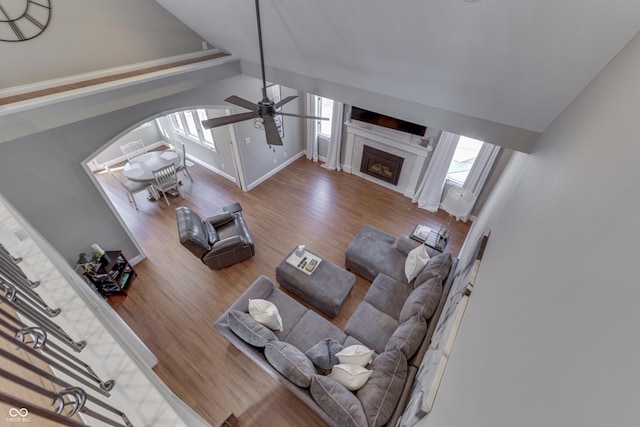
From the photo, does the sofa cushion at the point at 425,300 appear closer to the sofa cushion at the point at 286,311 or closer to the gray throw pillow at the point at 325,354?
the gray throw pillow at the point at 325,354

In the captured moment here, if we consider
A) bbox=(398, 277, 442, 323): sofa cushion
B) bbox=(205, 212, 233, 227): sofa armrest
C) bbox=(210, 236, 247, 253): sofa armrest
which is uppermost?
bbox=(398, 277, 442, 323): sofa cushion

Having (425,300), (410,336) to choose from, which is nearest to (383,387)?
(410,336)

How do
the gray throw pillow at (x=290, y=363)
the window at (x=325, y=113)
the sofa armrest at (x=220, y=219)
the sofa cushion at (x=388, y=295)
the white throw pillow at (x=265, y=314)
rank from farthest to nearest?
the window at (x=325, y=113)
the sofa armrest at (x=220, y=219)
the sofa cushion at (x=388, y=295)
the white throw pillow at (x=265, y=314)
the gray throw pillow at (x=290, y=363)

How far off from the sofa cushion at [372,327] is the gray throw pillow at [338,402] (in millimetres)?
781

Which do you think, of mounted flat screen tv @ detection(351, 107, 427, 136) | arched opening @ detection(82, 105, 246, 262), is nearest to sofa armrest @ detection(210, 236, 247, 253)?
arched opening @ detection(82, 105, 246, 262)

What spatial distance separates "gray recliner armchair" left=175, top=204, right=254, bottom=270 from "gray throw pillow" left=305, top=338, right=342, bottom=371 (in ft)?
7.05

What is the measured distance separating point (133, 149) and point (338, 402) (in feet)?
25.5

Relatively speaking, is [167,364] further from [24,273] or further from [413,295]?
[413,295]

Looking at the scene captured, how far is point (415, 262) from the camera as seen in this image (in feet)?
12.2

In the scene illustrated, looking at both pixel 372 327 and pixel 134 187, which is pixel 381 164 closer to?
pixel 372 327

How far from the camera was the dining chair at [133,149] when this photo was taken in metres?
6.79

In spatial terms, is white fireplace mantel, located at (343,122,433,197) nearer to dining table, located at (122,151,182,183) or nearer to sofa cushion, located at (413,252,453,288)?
sofa cushion, located at (413,252,453,288)

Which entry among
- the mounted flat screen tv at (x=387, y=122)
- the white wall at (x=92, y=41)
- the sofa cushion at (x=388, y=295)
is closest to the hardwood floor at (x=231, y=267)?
the sofa cushion at (x=388, y=295)

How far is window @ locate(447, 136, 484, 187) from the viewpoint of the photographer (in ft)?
16.7
